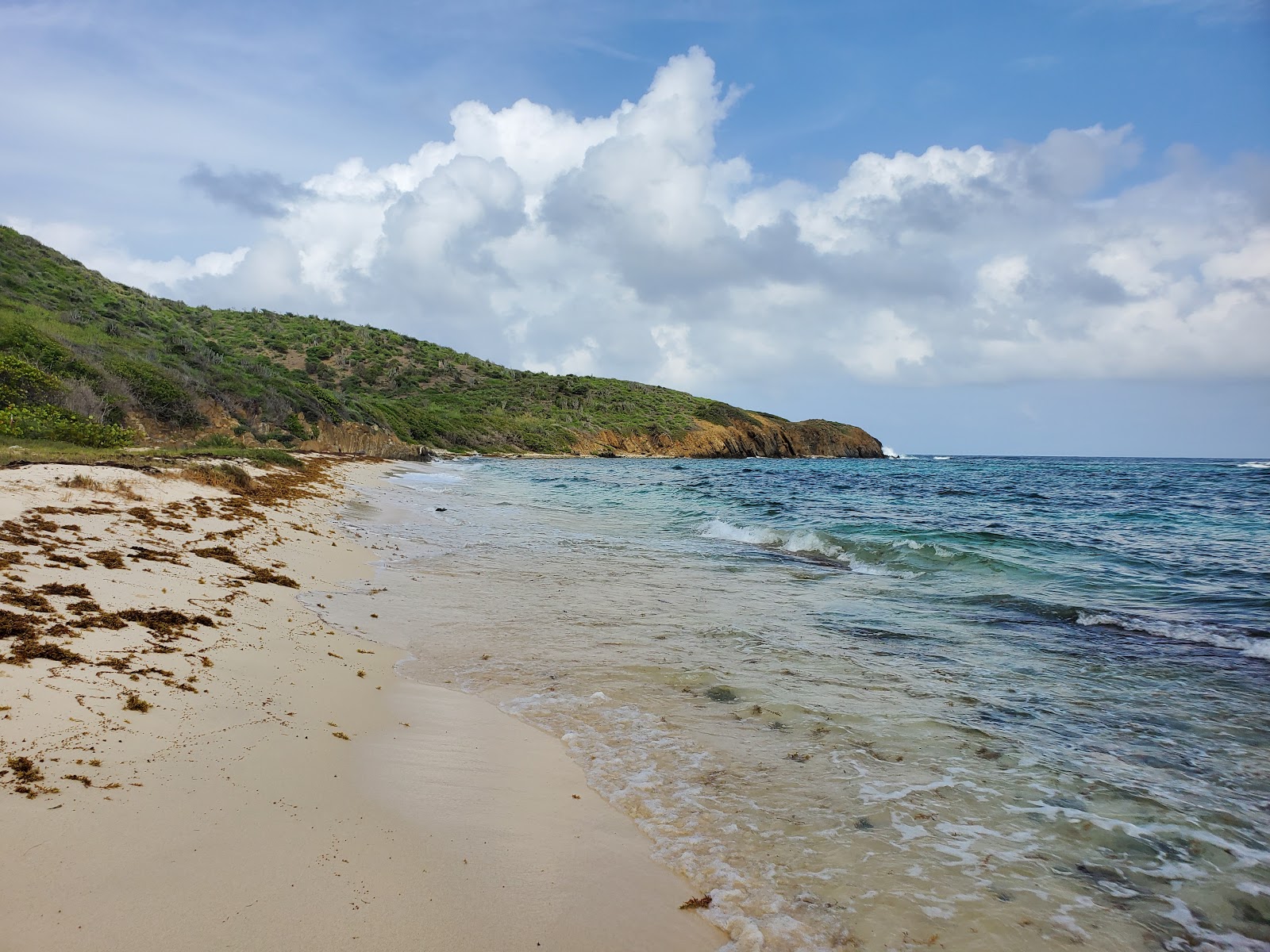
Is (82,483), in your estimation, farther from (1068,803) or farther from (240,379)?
(240,379)

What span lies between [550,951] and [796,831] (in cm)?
159

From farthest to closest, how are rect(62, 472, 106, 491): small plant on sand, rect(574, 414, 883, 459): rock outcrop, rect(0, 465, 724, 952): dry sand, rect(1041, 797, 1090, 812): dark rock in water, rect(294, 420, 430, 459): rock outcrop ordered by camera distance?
1. rect(574, 414, 883, 459): rock outcrop
2. rect(294, 420, 430, 459): rock outcrop
3. rect(62, 472, 106, 491): small plant on sand
4. rect(1041, 797, 1090, 812): dark rock in water
5. rect(0, 465, 724, 952): dry sand

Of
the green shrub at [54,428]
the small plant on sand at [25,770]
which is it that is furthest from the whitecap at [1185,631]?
the green shrub at [54,428]

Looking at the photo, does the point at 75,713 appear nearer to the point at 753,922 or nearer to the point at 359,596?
the point at 753,922

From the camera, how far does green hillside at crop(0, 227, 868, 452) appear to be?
1803 centimetres

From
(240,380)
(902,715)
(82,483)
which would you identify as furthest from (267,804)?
(240,380)

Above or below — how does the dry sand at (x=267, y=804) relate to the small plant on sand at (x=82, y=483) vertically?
below

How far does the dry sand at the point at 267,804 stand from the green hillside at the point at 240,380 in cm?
1226

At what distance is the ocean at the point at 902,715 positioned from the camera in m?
3.17

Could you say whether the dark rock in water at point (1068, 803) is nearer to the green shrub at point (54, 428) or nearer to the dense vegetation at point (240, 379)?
the green shrub at point (54, 428)

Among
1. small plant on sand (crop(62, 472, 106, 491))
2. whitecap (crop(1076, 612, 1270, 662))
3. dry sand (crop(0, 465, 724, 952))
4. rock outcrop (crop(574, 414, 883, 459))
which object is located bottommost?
whitecap (crop(1076, 612, 1270, 662))

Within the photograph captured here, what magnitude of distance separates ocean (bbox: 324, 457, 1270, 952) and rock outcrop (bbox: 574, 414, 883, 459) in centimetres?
6149

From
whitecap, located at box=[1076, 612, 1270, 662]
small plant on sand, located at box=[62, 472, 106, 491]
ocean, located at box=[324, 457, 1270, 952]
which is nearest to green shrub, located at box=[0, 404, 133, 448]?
small plant on sand, located at box=[62, 472, 106, 491]

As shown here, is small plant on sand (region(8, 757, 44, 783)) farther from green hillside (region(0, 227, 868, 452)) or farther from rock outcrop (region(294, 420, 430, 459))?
rock outcrop (region(294, 420, 430, 459))
